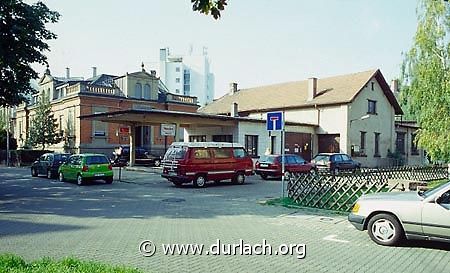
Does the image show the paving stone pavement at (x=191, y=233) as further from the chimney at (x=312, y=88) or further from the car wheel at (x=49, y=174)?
the chimney at (x=312, y=88)

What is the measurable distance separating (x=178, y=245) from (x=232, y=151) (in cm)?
1378

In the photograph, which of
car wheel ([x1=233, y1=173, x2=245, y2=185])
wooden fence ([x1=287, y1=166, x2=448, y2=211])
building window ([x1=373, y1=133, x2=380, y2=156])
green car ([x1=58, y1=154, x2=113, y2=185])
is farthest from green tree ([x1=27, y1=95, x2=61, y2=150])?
wooden fence ([x1=287, y1=166, x2=448, y2=211])

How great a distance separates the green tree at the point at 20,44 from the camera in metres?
16.9

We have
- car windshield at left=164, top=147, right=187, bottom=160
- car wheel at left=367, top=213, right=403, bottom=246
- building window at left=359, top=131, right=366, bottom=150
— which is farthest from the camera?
building window at left=359, top=131, right=366, bottom=150

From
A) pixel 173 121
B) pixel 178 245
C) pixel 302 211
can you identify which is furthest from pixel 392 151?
pixel 178 245

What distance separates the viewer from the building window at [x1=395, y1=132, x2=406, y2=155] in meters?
43.6

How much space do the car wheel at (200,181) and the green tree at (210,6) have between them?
46.8ft

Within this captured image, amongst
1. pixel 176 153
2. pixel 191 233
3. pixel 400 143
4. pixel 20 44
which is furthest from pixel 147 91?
pixel 191 233

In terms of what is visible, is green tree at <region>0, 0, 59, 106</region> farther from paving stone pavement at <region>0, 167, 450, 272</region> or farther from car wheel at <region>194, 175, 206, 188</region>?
car wheel at <region>194, 175, 206, 188</region>

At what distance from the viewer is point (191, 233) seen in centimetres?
958

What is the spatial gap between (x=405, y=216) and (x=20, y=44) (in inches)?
607

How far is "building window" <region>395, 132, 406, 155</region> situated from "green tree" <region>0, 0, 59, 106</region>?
116 ft

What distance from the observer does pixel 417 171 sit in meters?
25.2

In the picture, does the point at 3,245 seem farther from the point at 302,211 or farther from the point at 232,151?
the point at 232,151
